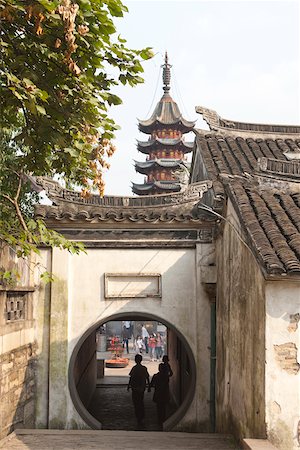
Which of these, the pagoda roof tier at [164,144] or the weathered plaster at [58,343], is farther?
the pagoda roof tier at [164,144]

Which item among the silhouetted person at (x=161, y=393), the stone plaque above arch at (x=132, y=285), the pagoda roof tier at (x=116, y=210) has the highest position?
the pagoda roof tier at (x=116, y=210)

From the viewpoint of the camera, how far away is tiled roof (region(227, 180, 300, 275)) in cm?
589

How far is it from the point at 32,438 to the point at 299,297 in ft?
13.8

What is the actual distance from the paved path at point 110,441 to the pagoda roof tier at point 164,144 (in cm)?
2236

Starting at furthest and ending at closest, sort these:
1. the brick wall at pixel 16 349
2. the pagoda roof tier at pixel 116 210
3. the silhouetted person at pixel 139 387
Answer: the silhouetted person at pixel 139 387 → the pagoda roof tier at pixel 116 210 → the brick wall at pixel 16 349

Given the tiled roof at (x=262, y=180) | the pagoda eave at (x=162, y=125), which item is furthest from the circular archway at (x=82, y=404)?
the pagoda eave at (x=162, y=125)

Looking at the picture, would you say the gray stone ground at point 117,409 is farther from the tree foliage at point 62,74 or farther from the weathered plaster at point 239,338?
the tree foliage at point 62,74

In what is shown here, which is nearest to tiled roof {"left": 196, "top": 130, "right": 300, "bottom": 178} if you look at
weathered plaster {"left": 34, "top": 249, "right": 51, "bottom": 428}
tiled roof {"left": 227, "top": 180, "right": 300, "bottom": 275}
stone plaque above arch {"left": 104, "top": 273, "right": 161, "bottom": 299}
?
stone plaque above arch {"left": 104, "top": 273, "right": 161, "bottom": 299}

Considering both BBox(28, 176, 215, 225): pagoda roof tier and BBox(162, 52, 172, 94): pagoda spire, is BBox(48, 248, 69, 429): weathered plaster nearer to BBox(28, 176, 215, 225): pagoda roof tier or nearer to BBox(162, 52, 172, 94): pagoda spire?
BBox(28, 176, 215, 225): pagoda roof tier

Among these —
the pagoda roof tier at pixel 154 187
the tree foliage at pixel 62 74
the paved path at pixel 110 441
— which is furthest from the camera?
the pagoda roof tier at pixel 154 187

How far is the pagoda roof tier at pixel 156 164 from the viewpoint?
28625 millimetres

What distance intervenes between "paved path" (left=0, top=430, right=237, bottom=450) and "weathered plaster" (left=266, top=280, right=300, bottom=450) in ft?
4.05

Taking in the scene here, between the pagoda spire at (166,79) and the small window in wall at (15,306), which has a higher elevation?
the pagoda spire at (166,79)

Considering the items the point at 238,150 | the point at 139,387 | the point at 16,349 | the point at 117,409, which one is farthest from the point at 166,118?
the point at 16,349
